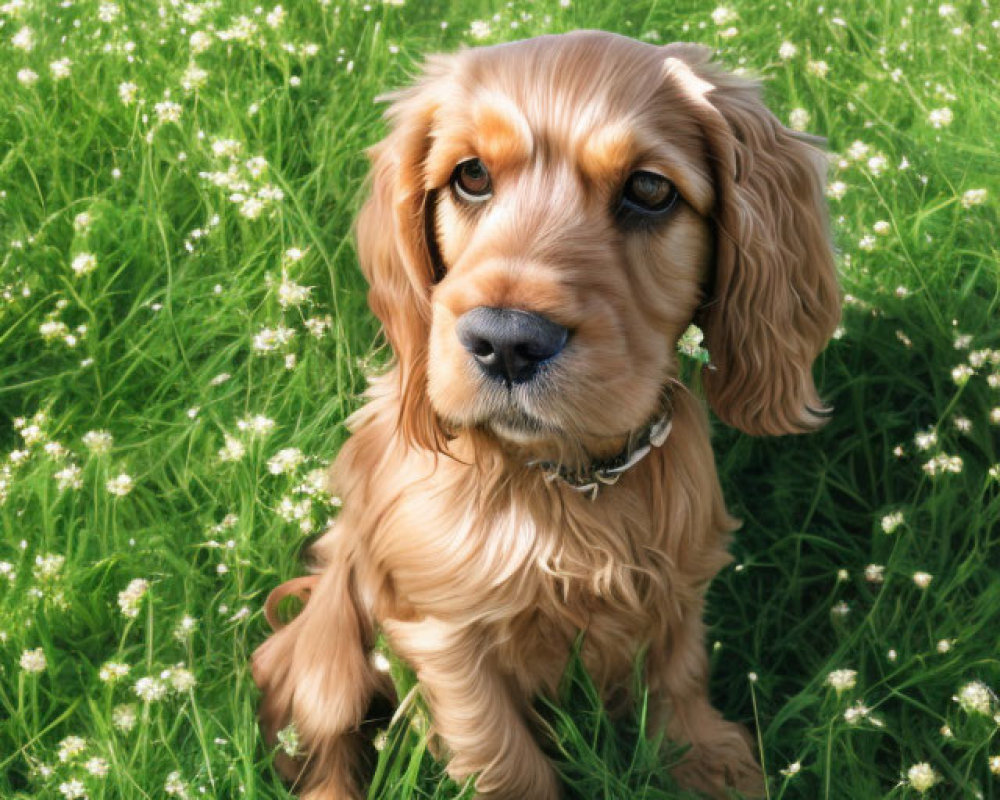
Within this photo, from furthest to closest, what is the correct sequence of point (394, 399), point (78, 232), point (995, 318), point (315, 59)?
point (315, 59)
point (78, 232)
point (995, 318)
point (394, 399)

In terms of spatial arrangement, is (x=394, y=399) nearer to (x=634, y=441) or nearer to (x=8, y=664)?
(x=634, y=441)

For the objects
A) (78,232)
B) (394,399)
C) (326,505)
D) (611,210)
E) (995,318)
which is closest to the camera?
(611,210)

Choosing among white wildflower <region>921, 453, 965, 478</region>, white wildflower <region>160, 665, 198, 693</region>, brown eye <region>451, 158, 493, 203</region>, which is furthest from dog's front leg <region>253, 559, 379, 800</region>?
white wildflower <region>921, 453, 965, 478</region>

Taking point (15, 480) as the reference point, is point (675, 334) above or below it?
above

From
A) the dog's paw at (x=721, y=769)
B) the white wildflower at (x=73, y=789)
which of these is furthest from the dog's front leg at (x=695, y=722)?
the white wildflower at (x=73, y=789)

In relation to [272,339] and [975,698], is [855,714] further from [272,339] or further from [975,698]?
[272,339]

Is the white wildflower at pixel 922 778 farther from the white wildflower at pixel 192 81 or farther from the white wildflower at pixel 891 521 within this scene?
the white wildflower at pixel 192 81

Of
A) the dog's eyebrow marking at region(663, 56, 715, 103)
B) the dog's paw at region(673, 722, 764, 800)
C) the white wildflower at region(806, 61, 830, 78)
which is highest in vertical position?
the dog's eyebrow marking at region(663, 56, 715, 103)

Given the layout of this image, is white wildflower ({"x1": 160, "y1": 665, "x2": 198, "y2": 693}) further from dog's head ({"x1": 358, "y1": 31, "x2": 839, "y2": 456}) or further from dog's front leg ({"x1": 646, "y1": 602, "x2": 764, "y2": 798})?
dog's front leg ({"x1": 646, "y1": 602, "x2": 764, "y2": 798})

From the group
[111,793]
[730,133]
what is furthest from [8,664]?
[730,133]

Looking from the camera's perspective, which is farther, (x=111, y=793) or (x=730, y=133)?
(x=111, y=793)
